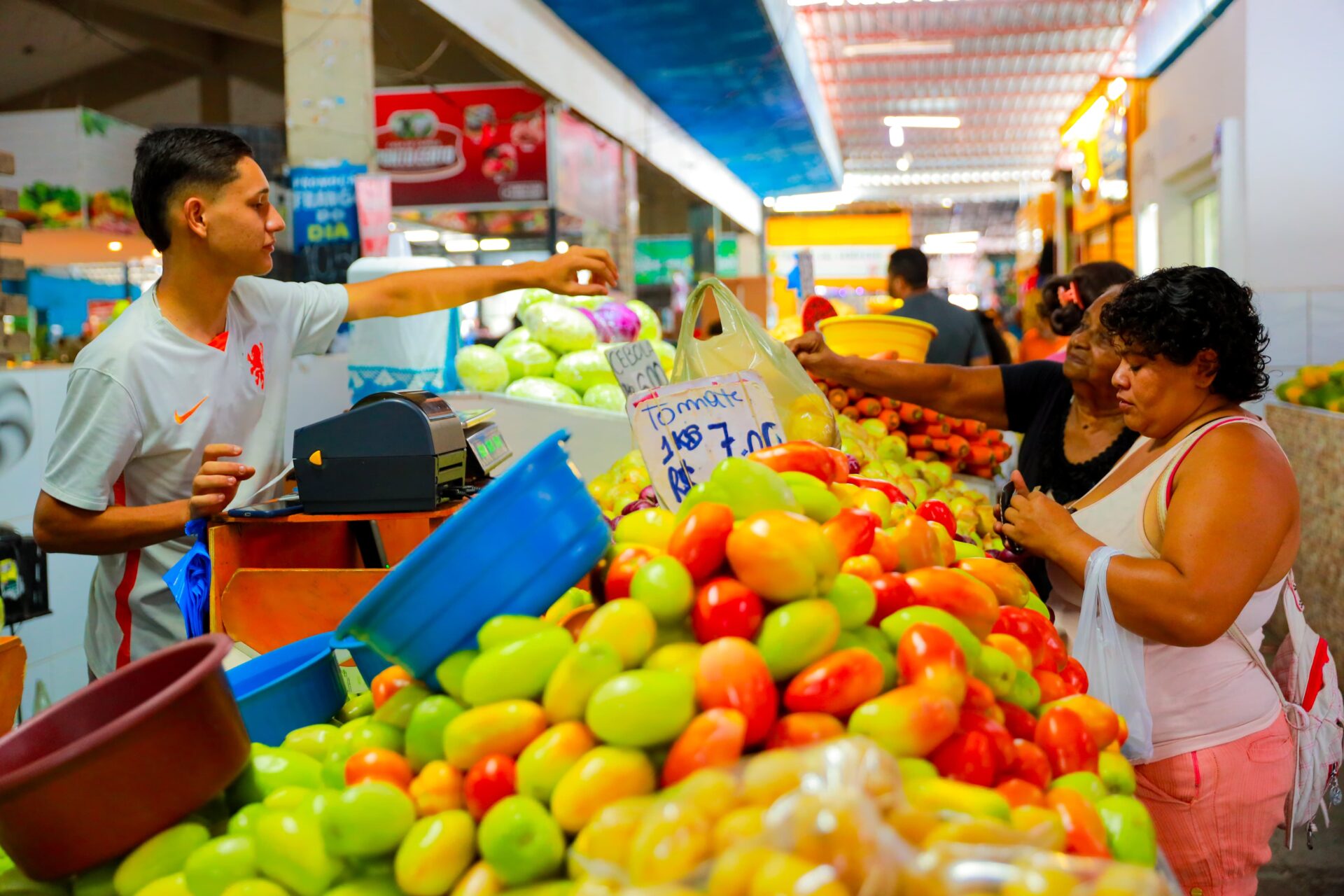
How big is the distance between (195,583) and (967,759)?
1.72 m

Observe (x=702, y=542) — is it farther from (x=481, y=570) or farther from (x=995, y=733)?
(x=995, y=733)

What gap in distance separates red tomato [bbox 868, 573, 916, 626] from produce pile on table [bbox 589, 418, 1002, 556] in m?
0.38

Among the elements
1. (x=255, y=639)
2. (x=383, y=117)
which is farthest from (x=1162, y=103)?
(x=255, y=639)

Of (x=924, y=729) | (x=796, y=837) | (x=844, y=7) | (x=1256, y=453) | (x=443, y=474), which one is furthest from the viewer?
(x=844, y=7)

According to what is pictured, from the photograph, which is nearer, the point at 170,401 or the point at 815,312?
the point at 170,401

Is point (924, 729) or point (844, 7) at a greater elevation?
point (844, 7)

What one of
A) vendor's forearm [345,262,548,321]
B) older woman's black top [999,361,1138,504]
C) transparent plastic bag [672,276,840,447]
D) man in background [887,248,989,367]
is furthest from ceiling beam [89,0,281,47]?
older woman's black top [999,361,1138,504]

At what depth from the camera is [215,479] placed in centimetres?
203

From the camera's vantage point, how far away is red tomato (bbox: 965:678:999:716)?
122 cm

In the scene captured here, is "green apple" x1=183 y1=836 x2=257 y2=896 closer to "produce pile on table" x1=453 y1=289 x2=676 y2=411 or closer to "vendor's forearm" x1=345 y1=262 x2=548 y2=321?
"vendor's forearm" x1=345 y1=262 x2=548 y2=321

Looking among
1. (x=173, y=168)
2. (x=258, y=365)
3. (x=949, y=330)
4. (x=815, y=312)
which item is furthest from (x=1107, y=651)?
(x=949, y=330)

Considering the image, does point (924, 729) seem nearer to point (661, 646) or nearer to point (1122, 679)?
point (661, 646)

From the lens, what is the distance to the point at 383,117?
792cm

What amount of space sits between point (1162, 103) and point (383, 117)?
21.7ft
